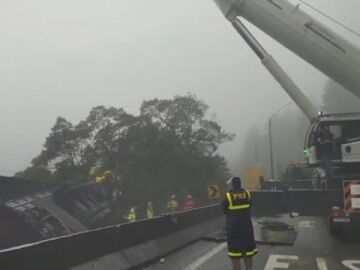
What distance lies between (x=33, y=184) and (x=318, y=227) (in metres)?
9.60

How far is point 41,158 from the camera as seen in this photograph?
220 feet

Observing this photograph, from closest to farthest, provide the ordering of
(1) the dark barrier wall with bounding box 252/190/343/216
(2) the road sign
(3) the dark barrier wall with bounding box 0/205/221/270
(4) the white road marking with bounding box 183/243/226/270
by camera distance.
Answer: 1. (3) the dark barrier wall with bounding box 0/205/221/270
2. (4) the white road marking with bounding box 183/243/226/270
3. (2) the road sign
4. (1) the dark barrier wall with bounding box 252/190/343/216

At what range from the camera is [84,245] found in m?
8.68

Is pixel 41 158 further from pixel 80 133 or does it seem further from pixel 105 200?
pixel 105 200

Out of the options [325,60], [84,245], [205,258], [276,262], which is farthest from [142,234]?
[325,60]

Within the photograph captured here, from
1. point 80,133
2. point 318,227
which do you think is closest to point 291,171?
point 318,227

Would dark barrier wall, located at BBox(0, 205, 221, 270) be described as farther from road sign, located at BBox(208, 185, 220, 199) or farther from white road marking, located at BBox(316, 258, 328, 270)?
road sign, located at BBox(208, 185, 220, 199)

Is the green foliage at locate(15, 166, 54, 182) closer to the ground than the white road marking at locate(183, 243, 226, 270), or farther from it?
farther from it

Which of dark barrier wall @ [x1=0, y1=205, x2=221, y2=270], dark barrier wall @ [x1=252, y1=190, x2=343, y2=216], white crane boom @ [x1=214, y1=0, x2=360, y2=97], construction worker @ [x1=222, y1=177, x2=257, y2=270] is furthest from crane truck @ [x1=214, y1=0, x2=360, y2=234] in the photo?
construction worker @ [x1=222, y1=177, x2=257, y2=270]

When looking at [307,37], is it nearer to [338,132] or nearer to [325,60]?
[325,60]

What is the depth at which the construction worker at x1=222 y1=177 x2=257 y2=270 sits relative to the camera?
28.6ft

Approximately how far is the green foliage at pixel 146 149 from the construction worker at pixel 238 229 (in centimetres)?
5246

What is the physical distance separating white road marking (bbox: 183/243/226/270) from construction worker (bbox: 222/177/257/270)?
5.77ft

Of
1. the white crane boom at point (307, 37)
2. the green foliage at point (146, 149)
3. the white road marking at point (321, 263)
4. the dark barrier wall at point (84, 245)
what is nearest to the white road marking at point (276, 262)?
the white road marking at point (321, 263)
